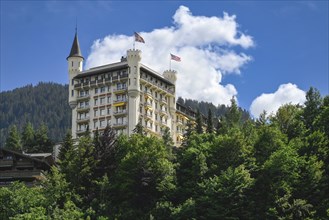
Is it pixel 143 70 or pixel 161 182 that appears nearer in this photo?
pixel 161 182

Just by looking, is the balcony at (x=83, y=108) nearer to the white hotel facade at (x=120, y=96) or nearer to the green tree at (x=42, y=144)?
the white hotel facade at (x=120, y=96)

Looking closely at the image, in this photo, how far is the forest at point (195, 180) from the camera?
70125 millimetres

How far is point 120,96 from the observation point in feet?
417

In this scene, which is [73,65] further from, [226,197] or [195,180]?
[226,197]

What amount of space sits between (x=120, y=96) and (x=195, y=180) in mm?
54762

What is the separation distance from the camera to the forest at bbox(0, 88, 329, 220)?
70.1 metres

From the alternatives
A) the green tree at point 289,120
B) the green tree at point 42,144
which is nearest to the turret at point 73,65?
the green tree at point 42,144

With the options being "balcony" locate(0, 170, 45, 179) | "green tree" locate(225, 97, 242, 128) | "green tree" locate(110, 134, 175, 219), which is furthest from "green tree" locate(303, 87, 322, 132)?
"balcony" locate(0, 170, 45, 179)

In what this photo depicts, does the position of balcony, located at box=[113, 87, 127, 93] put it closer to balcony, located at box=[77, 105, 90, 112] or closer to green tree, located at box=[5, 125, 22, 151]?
balcony, located at box=[77, 105, 90, 112]

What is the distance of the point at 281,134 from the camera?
269ft

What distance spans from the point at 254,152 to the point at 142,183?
1542cm

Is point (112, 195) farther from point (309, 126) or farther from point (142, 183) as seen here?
point (309, 126)

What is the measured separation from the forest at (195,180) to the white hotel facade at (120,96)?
125 feet

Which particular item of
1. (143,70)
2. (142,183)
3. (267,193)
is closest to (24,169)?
(142,183)
